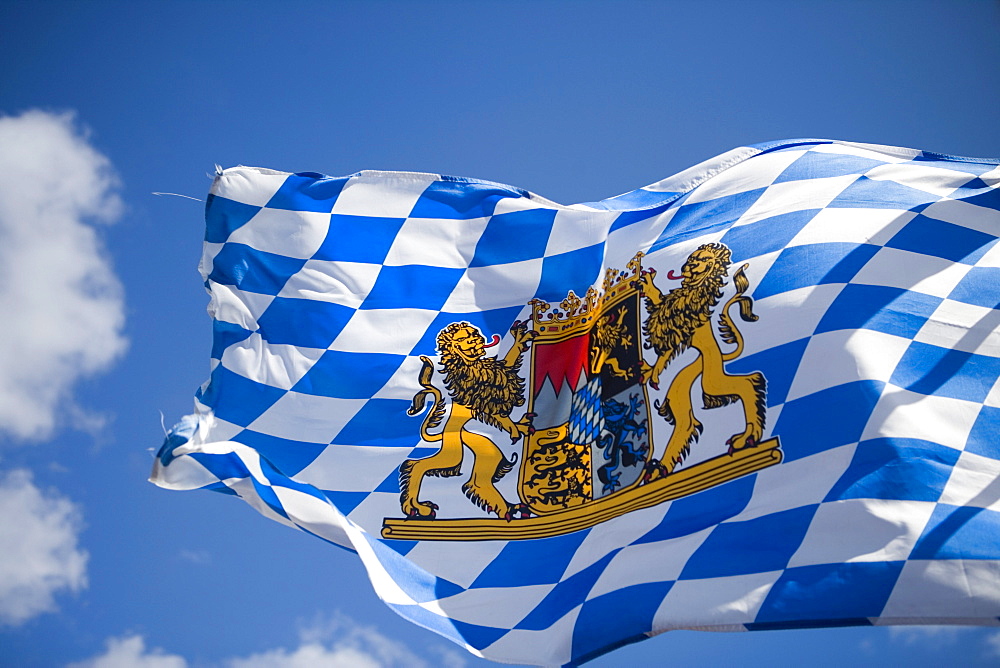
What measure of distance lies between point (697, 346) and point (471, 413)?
2.13m

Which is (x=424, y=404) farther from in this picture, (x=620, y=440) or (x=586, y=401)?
(x=620, y=440)

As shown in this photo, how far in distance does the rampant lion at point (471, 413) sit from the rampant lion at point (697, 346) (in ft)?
4.10

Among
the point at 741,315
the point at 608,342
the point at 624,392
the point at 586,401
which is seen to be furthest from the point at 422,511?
the point at 741,315

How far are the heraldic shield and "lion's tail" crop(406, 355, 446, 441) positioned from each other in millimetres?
839

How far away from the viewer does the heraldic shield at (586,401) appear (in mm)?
7867

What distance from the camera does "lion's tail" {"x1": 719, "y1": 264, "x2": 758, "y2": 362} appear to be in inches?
298

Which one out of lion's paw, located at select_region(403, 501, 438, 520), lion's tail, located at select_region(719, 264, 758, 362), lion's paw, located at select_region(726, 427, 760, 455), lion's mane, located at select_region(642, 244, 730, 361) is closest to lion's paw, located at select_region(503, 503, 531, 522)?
lion's paw, located at select_region(403, 501, 438, 520)

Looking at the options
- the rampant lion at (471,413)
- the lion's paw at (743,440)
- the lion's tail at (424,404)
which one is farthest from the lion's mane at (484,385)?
the lion's paw at (743,440)

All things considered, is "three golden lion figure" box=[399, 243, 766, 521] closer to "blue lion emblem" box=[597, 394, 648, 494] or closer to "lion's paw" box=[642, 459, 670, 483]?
"lion's paw" box=[642, 459, 670, 483]

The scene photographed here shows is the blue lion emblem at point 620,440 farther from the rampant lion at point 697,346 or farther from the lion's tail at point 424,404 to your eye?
the lion's tail at point 424,404

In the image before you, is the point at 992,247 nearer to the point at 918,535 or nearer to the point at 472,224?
the point at 918,535

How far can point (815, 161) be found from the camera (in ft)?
27.3

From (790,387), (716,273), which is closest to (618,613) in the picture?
(790,387)

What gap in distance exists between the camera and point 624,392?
806 cm
